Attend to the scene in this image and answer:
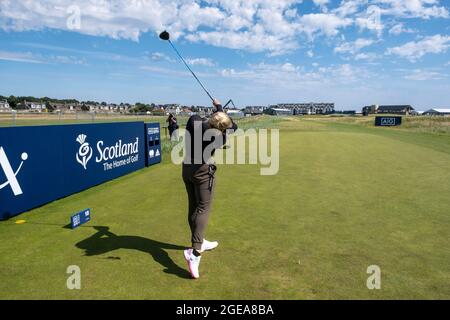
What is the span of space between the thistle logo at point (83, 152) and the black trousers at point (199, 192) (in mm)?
6384

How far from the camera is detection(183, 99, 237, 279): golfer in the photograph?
499 centimetres

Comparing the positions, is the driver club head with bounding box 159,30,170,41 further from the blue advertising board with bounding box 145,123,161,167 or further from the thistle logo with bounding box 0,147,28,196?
the blue advertising board with bounding box 145,123,161,167

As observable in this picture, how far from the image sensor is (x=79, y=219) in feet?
22.4

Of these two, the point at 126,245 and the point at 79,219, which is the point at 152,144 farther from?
the point at 126,245

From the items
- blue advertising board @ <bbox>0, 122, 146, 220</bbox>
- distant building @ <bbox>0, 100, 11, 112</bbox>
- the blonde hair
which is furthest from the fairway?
distant building @ <bbox>0, 100, 11, 112</bbox>

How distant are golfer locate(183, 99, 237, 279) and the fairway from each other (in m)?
0.49

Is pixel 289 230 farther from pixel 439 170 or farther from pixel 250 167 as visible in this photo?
pixel 439 170

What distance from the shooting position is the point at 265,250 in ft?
19.1

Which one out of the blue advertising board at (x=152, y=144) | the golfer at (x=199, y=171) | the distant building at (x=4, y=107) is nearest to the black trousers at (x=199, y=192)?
the golfer at (x=199, y=171)

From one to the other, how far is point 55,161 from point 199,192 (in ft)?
19.4

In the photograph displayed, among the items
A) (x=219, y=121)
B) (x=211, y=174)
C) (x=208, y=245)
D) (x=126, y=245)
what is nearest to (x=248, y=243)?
(x=208, y=245)

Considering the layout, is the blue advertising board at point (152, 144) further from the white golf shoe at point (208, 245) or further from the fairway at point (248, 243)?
the white golf shoe at point (208, 245)

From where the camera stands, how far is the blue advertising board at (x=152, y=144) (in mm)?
15180
